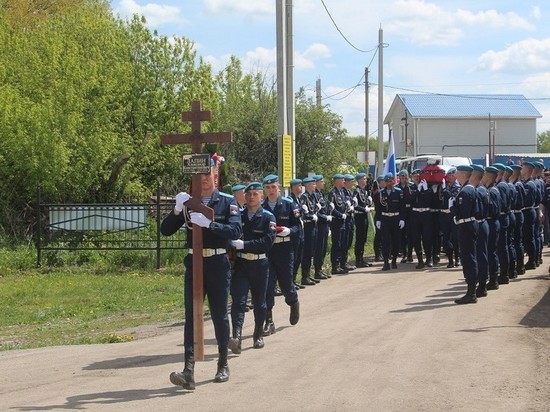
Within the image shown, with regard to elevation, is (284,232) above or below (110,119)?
below

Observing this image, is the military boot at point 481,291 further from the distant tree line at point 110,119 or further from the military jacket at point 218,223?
the distant tree line at point 110,119

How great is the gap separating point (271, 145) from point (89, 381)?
21516 millimetres

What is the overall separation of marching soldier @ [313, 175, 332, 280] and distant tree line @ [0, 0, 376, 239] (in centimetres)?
646

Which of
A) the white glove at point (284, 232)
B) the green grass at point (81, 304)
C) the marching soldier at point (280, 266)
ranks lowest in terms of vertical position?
the green grass at point (81, 304)

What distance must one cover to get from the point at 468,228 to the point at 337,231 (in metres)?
5.42

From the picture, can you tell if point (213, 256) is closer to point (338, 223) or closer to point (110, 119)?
point (338, 223)

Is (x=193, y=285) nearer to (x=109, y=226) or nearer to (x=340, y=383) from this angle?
(x=340, y=383)

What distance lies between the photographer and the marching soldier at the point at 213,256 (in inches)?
337

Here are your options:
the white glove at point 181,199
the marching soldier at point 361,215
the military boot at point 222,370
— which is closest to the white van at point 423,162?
the marching soldier at point 361,215

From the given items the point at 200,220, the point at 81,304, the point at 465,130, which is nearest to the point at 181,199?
the point at 200,220

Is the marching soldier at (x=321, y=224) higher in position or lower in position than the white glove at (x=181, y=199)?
lower

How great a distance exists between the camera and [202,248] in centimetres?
857

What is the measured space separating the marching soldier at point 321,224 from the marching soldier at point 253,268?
713 cm

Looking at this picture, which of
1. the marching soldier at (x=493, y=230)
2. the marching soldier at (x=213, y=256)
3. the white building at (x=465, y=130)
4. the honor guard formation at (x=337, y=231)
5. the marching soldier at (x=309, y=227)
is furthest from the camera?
the white building at (x=465, y=130)
